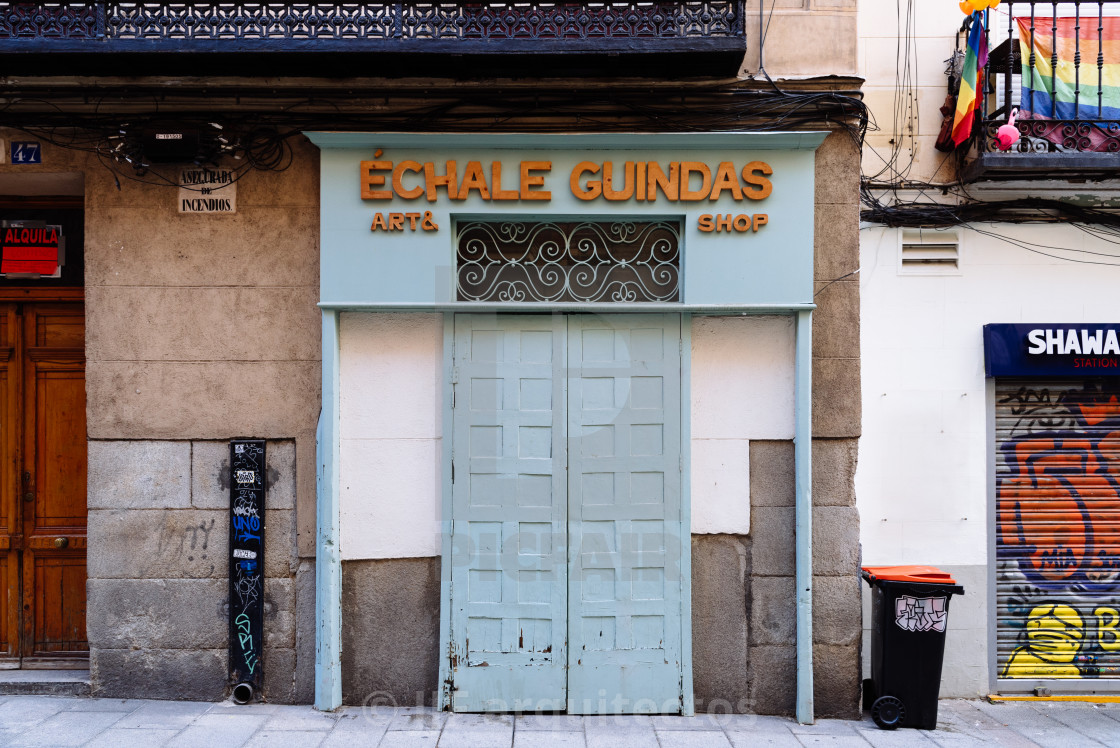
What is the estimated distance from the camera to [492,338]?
5770mm

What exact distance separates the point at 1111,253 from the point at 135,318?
7.70m

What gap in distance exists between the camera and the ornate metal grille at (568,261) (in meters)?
5.90

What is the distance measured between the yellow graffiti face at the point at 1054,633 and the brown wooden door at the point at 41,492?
7.75m

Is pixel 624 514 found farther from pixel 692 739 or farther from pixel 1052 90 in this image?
pixel 1052 90

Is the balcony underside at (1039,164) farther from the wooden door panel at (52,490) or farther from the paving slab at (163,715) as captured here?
the wooden door panel at (52,490)

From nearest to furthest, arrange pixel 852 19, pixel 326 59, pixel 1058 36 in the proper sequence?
pixel 326 59
pixel 852 19
pixel 1058 36

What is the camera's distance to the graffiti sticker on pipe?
5.50 meters

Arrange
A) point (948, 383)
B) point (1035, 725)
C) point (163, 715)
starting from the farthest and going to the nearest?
point (948, 383), point (1035, 725), point (163, 715)

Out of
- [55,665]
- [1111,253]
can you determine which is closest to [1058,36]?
[1111,253]

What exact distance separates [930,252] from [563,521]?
3.66 meters

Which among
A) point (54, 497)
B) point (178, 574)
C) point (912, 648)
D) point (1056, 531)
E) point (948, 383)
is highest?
point (948, 383)

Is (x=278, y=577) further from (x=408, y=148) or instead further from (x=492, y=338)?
(x=408, y=148)

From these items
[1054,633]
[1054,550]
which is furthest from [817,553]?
[1054,633]

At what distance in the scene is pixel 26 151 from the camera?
5832mm
